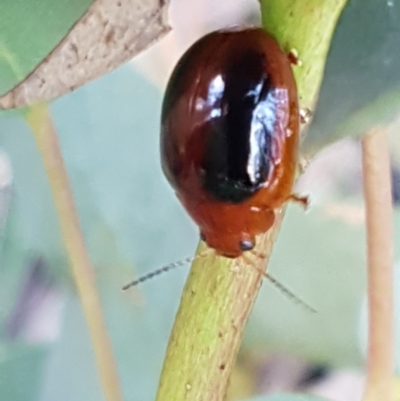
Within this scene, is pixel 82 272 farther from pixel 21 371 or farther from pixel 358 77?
pixel 358 77

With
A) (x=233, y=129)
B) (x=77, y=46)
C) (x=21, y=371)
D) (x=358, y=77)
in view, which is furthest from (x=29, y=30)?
(x=21, y=371)

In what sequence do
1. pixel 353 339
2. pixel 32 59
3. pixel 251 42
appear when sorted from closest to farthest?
pixel 251 42, pixel 32 59, pixel 353 339

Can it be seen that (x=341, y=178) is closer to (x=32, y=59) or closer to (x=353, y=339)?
(x=353, y=339)

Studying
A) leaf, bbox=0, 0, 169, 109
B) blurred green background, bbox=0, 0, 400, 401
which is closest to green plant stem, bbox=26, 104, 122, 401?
blurred green background, bbox=0, 0, 400, 401

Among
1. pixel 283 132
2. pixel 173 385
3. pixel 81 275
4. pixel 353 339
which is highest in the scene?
pixel 283 132

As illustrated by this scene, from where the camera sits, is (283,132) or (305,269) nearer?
(283,132)

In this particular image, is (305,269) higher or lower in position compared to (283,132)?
lower

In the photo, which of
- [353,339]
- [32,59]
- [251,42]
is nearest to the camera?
[251,42]

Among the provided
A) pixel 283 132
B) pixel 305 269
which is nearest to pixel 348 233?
pixel 305 269
